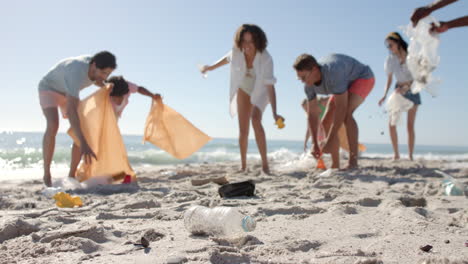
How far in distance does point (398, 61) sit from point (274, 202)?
395cm

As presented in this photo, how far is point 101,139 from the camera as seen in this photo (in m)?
3.65

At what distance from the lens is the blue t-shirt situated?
3.98 metres

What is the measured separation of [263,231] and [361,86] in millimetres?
3071

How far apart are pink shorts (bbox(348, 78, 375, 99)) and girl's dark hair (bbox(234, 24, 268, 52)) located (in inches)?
43.2

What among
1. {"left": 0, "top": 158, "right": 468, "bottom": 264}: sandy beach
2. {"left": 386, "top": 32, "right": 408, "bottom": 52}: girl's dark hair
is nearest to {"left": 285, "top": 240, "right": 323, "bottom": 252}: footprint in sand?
{"left": 0, "top": 158, "right": 468, "bottom": 264}: sandy beach

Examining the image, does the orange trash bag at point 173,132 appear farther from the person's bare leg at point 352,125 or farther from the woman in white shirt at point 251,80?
the person's bare leg at point 352,125

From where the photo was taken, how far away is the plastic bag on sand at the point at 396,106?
17.5 feet

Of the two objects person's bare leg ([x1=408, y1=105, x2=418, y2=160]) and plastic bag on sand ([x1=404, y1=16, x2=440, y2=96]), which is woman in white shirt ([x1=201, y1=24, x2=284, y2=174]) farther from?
person's bare leg ([x1=408, y1=105, x2=418, y2=160])

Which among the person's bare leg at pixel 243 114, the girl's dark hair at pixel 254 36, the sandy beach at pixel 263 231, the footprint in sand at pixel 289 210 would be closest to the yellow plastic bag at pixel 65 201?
the sandy beach at pixel 263 231

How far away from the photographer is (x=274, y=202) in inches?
88.8

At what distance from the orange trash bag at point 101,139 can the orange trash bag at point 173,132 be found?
2.45 feet

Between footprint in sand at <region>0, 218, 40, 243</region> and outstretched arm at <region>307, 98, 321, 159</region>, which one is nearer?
footprint in sand at <region>0, 218, 40, 243</region>

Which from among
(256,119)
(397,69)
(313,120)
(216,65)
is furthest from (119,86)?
(397,69)

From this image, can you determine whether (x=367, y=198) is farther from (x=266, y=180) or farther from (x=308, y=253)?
(x=266, y=180)
